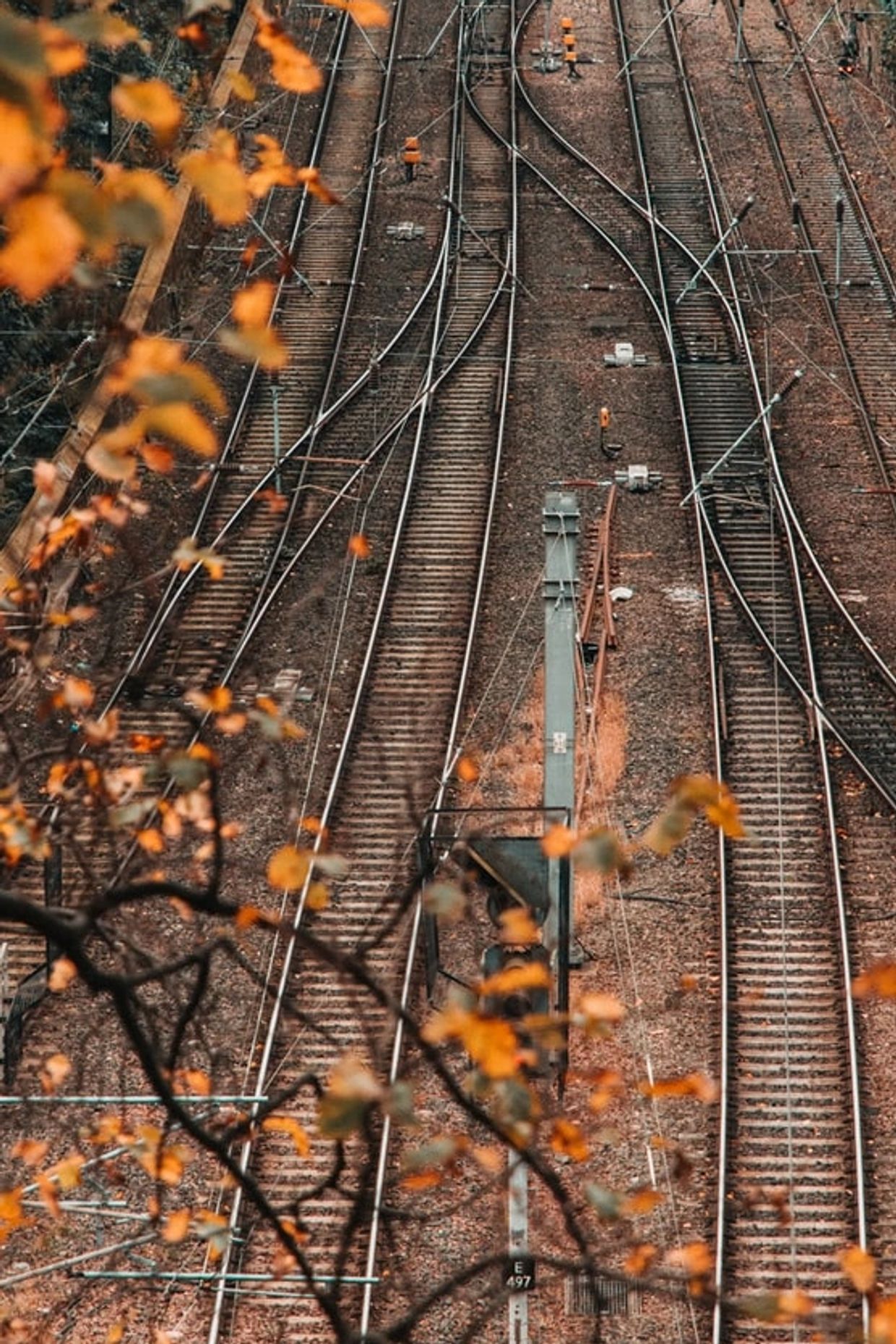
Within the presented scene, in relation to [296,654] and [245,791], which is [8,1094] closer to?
[245,791]

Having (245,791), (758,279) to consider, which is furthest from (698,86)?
(245,791)

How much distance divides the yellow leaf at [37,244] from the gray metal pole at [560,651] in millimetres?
10916

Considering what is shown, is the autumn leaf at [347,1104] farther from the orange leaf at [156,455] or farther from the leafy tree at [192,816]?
the orange leaf at [156,455]

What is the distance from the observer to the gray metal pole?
14023mm

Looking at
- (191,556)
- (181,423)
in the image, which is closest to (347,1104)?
(181,423)

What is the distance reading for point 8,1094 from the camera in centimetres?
1384

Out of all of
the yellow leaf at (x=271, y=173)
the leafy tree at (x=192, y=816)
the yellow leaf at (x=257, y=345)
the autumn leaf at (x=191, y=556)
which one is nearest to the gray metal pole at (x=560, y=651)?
the leafy tree at (x=192, y=816)

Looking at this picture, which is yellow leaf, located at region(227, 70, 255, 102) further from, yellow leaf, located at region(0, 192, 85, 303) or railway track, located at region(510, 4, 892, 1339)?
railway track, located at region(510, 4, 892, 1339)

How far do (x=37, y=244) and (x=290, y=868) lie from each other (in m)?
2.02

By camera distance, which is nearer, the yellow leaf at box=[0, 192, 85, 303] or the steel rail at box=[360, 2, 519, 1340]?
the yellow leaf at box=[0, 192, 85, 303]

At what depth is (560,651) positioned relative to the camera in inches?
585

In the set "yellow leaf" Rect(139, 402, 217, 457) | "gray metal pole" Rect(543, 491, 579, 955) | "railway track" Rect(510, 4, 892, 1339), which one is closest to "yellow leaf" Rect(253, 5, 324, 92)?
"yellow leaf" Rect(139, 402, 217, 457)

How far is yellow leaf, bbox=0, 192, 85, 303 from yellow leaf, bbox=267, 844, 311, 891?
1848mm

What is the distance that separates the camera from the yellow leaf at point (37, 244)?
2.81 meters
